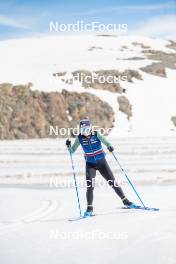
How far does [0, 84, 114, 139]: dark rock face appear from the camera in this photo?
35.3m

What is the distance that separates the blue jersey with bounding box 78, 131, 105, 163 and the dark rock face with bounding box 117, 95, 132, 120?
1124 inches

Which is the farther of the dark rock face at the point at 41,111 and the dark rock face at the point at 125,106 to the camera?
the dark rock face at the point at 125,106

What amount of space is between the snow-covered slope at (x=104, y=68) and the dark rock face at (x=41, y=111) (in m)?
0.86

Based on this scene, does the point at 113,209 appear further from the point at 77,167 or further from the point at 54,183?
the point at 77,167

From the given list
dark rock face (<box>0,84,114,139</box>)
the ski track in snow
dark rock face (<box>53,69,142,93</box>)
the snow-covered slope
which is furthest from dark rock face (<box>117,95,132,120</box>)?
the ski track in snow

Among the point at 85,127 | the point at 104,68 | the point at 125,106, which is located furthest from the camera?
the point at 104,68

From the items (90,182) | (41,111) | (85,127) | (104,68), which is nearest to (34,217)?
(90,182)

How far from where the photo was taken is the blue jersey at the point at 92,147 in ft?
30.3

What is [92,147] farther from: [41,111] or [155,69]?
[155,69]

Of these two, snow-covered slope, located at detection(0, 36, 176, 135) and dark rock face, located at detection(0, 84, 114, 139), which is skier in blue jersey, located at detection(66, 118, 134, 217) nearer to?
dark rock face, located at detection(0, 84, 114, 139)

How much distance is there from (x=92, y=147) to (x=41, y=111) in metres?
27.3

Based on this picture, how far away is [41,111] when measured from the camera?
3631cm

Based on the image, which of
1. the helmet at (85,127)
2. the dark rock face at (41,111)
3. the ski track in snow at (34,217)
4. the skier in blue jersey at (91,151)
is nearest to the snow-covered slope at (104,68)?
the dark rock face at (41,111)

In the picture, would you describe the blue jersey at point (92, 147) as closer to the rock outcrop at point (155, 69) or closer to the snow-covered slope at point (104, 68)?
the snow-covered slope at point (104, 68)
